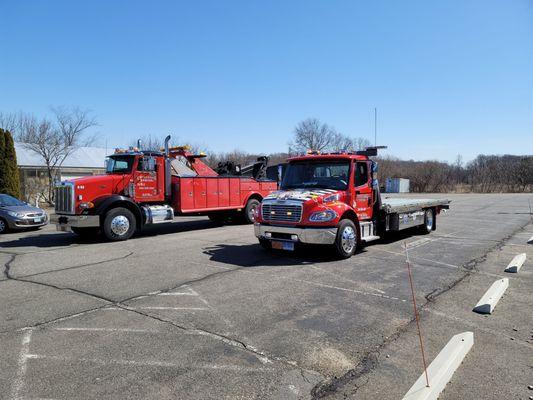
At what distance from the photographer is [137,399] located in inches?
135

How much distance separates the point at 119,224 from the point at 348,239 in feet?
22.5

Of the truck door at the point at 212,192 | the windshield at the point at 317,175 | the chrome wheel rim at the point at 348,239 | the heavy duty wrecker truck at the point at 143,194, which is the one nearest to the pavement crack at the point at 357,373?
the chrome wheel rim at the point at 348,239

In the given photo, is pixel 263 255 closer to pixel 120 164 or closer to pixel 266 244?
pixel 266 244

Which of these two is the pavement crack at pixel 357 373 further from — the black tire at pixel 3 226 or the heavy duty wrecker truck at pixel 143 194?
the black tire at pixel 3 226

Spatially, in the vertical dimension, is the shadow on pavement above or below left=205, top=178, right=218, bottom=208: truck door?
below

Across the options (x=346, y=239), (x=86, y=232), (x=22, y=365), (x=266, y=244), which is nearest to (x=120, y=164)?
(x=86, y=232)

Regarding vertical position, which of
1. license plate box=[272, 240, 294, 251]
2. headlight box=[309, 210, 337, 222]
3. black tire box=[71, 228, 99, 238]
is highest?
headlight box=[309, 210, 337, 222]

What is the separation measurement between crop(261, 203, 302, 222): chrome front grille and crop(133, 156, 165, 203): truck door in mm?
5351

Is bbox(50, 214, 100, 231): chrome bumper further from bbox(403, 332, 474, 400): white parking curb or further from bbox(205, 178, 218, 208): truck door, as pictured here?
bbox(403, 332, 474, 400): white parking curb

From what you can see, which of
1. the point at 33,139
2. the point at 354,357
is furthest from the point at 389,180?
the point at 354,357

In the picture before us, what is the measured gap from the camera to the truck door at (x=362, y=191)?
998cm

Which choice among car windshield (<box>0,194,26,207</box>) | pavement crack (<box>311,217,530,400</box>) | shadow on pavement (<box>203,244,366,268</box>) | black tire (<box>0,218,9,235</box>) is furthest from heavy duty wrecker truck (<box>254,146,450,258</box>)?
car windshield (<box>0,194,26,207</box>)

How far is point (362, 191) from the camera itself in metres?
10.1

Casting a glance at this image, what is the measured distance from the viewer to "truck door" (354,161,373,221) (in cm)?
998
